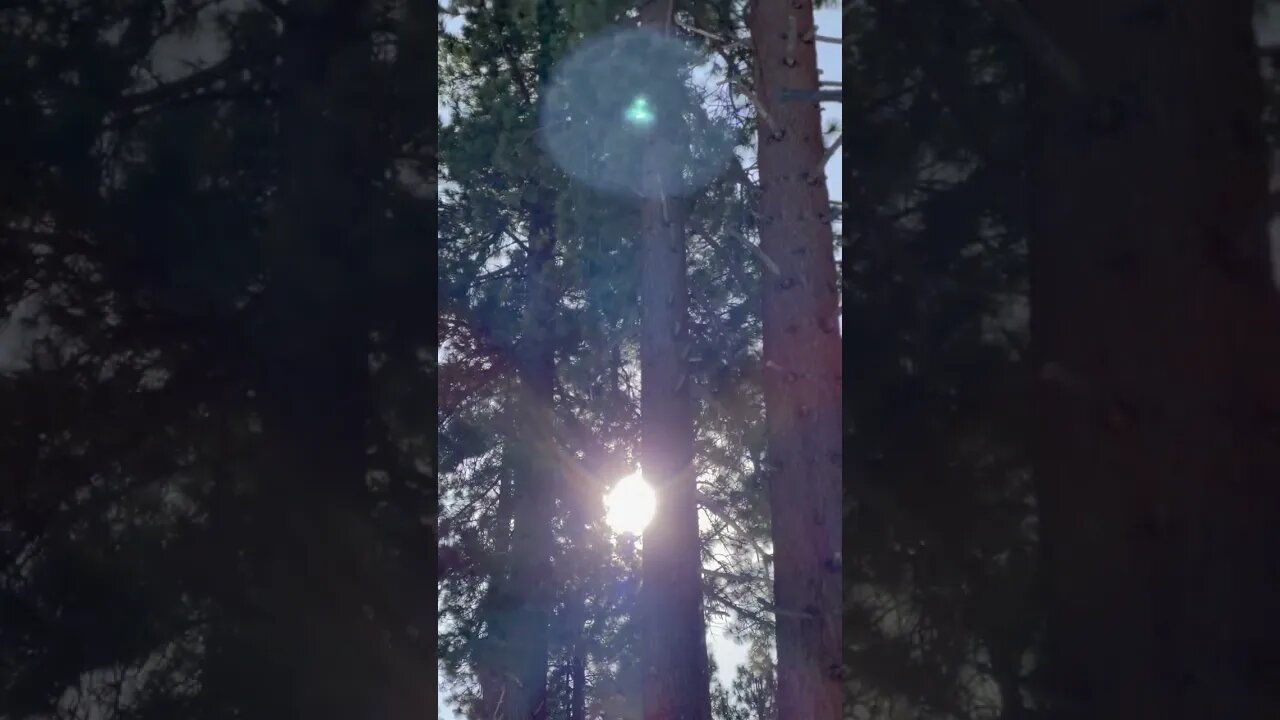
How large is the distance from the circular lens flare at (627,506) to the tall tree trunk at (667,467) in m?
0.40

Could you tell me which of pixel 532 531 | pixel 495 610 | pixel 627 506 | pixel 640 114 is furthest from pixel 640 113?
pixel 495 610

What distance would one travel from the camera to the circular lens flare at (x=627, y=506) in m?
6.89

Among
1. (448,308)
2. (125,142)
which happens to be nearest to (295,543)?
(125,142)

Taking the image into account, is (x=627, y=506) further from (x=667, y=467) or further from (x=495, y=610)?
(x=495, y=610)

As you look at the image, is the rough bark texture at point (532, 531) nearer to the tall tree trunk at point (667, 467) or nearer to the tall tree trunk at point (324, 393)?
the tall tree trunk at point (667, 467)

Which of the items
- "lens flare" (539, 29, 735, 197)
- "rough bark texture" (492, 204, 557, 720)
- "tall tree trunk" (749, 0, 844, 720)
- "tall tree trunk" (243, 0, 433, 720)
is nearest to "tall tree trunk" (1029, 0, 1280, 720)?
"tall tree trunk" (243, 0, 433, 720)

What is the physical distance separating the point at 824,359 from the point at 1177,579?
384cm

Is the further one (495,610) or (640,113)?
(495,610)

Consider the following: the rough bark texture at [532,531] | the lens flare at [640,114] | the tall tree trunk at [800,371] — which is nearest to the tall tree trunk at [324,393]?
the tall tree trunk at [800,371]

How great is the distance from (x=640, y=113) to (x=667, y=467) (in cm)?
241

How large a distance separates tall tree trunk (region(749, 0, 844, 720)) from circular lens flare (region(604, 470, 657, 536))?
82.0 inches

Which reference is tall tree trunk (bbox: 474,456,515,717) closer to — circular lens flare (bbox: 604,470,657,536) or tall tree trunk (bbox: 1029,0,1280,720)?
circular lens flare (bbox: 604,470,657,536)

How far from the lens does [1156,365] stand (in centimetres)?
101

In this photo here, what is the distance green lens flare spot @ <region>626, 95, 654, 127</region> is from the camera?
20.1 ft
